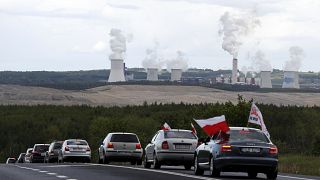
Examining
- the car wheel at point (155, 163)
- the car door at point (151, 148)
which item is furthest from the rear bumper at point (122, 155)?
the car wheel at point (155, 163)

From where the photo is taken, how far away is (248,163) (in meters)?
25.3

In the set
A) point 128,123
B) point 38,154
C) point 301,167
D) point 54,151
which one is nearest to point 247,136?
point 301,167

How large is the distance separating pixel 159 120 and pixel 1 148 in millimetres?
28245

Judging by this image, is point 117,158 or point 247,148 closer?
point 247,148

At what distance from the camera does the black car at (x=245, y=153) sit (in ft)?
82.8

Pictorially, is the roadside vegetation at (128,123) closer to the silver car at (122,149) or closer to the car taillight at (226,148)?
the silver car at (122,149)

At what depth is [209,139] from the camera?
27375 mm

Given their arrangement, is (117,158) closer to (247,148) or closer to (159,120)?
(247,148)

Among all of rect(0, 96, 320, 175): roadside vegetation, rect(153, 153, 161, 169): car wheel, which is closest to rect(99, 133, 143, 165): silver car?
rect(153, 153, 161, 169): car wheel

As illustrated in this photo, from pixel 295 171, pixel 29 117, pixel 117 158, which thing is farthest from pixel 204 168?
pixel 29 117

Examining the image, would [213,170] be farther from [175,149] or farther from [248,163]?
[175,149]

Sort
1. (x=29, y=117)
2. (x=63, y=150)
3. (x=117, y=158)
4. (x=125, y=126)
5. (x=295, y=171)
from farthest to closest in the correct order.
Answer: (x=29, y=117), (x=125, y=126), (x=63, y=150), (x=117, y=158), (x=295, y=171)

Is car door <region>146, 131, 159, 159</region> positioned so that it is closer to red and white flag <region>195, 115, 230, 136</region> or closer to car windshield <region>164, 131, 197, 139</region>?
car windshield <region>164, 131, 197, 139</region>

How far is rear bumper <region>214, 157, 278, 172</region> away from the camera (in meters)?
25.2
